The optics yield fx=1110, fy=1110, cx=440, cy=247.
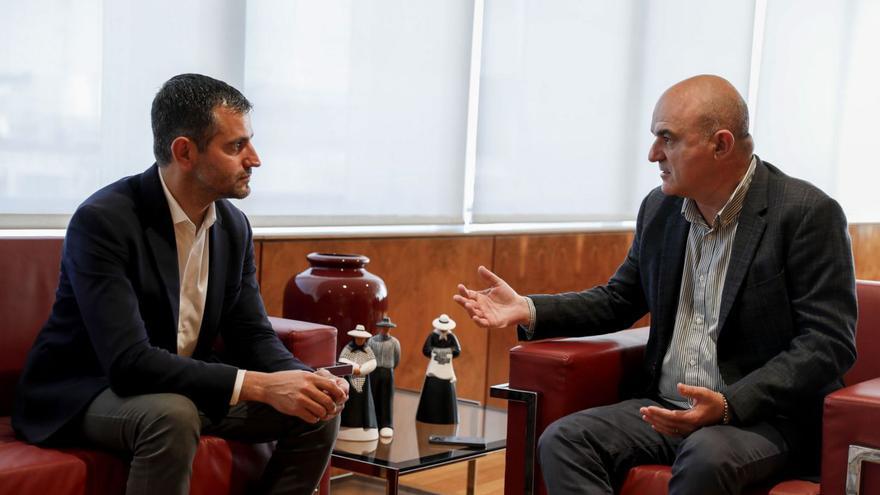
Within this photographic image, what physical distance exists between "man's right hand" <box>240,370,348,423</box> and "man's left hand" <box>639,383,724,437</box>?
2.36 ft

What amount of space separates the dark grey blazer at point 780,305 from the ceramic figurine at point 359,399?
2.41ft

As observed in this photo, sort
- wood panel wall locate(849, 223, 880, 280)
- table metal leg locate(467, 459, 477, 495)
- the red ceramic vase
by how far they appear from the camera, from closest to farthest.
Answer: the red ceramic vase < table metal leg locate(467, 459, 477, 495) < wood panel wall locate(849, 223, 880, 280)

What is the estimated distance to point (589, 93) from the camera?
523cm

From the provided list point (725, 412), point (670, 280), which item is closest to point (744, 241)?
point (670, 280)

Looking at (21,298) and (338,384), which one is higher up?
(21,298)

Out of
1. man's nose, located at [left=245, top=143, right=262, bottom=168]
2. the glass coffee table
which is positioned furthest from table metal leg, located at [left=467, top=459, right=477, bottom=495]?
man's nose, located at [left=245, top=143, right=262, bottom=168]

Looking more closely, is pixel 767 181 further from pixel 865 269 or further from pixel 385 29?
pixel 865 269

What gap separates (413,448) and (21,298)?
106cm

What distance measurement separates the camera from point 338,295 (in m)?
3.33

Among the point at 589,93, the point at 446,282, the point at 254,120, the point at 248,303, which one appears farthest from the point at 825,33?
the point at 248,303

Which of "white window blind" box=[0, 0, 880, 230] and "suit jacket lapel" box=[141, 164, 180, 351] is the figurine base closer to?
"suit jacket lapel" box=[141, 164, 180, 351]

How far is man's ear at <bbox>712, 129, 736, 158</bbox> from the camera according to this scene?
2.65 meters

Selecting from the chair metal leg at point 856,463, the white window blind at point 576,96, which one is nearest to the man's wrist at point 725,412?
the chair metal leg at point 856,463

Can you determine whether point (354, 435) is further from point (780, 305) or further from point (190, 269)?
point (780, 305)
